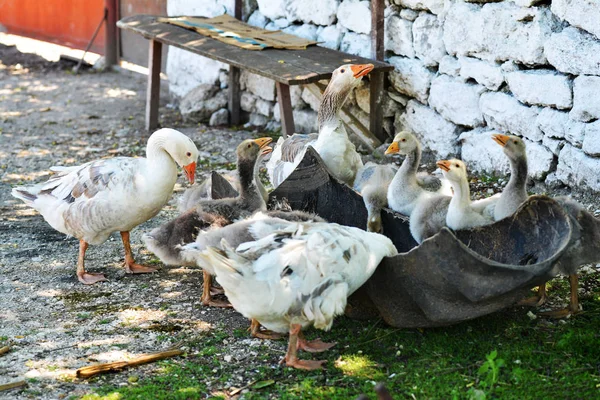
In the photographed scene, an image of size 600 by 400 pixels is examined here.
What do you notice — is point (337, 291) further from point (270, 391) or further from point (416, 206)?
point (416, 206)

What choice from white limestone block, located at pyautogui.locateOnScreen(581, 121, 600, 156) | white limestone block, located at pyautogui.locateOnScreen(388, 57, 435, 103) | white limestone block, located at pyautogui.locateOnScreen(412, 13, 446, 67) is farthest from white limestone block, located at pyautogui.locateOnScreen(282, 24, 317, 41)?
white limestone block, located at pyautogui.locateOnScreen(581, 121, 600, 156)

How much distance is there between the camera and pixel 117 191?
5.21 meters

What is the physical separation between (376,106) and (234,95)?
2342mm

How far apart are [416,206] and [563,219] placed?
1062mm

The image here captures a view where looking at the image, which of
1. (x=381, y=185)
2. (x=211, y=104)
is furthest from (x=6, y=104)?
(x=381, y=185)

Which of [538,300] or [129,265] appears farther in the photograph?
[129,265]

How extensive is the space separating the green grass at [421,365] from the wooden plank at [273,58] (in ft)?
11.2

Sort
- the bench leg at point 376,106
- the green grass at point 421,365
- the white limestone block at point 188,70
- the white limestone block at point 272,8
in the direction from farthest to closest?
1. the white limestone block at point 188,70
2. the white limestone block at point 272,8
3. the bench leg at point 376,106
4. the green grass at point 421,365

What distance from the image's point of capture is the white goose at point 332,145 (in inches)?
238

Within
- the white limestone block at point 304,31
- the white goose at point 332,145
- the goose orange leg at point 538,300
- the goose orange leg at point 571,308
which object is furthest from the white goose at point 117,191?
the white limestone block at point 304,31

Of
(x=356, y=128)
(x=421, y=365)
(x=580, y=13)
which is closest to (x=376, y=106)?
(x=356, y=128)

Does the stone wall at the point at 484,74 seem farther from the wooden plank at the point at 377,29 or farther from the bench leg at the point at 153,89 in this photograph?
the bench leg at the point at 153,89

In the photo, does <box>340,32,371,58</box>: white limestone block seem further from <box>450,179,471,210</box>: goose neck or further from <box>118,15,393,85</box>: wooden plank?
<box>450,179,471,210</box>: goose neck

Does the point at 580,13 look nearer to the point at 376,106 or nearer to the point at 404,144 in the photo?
the point at 404,144
